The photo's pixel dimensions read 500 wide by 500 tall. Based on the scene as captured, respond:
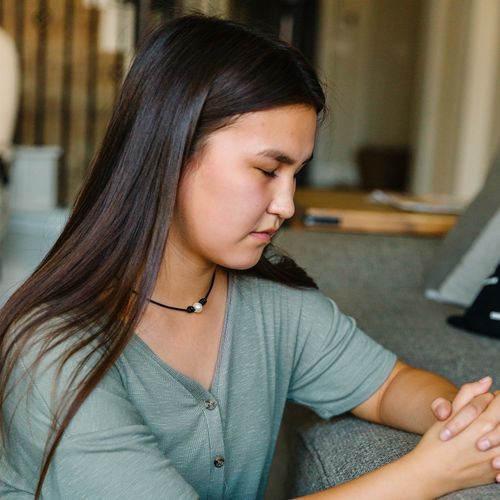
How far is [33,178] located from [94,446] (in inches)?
158

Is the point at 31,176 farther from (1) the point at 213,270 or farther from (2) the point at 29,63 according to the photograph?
(1) the point at 213,270

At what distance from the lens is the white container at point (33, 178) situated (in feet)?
15.1

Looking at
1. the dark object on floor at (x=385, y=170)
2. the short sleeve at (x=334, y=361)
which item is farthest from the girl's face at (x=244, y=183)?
the dark object on floor at (x=385, y=170)

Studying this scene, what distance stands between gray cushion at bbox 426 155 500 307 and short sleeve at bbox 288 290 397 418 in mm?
744

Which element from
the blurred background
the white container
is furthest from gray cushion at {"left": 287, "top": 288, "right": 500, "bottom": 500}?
the white container

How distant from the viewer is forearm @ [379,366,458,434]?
1.10 m

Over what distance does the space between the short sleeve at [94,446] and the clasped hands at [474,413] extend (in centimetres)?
29

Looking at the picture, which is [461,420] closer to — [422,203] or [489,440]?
[489,440]

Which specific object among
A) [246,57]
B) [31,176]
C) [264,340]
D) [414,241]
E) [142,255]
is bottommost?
[31,176]

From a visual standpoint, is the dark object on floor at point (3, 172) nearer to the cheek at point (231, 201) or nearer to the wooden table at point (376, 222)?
the wooden table at point (376, 222)

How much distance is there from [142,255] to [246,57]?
0.27m

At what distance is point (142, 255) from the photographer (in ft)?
3.16

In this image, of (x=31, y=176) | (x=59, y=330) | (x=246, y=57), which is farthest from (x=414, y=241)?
(x=31, y=176)

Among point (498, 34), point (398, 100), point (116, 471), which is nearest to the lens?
point (116, 471)
